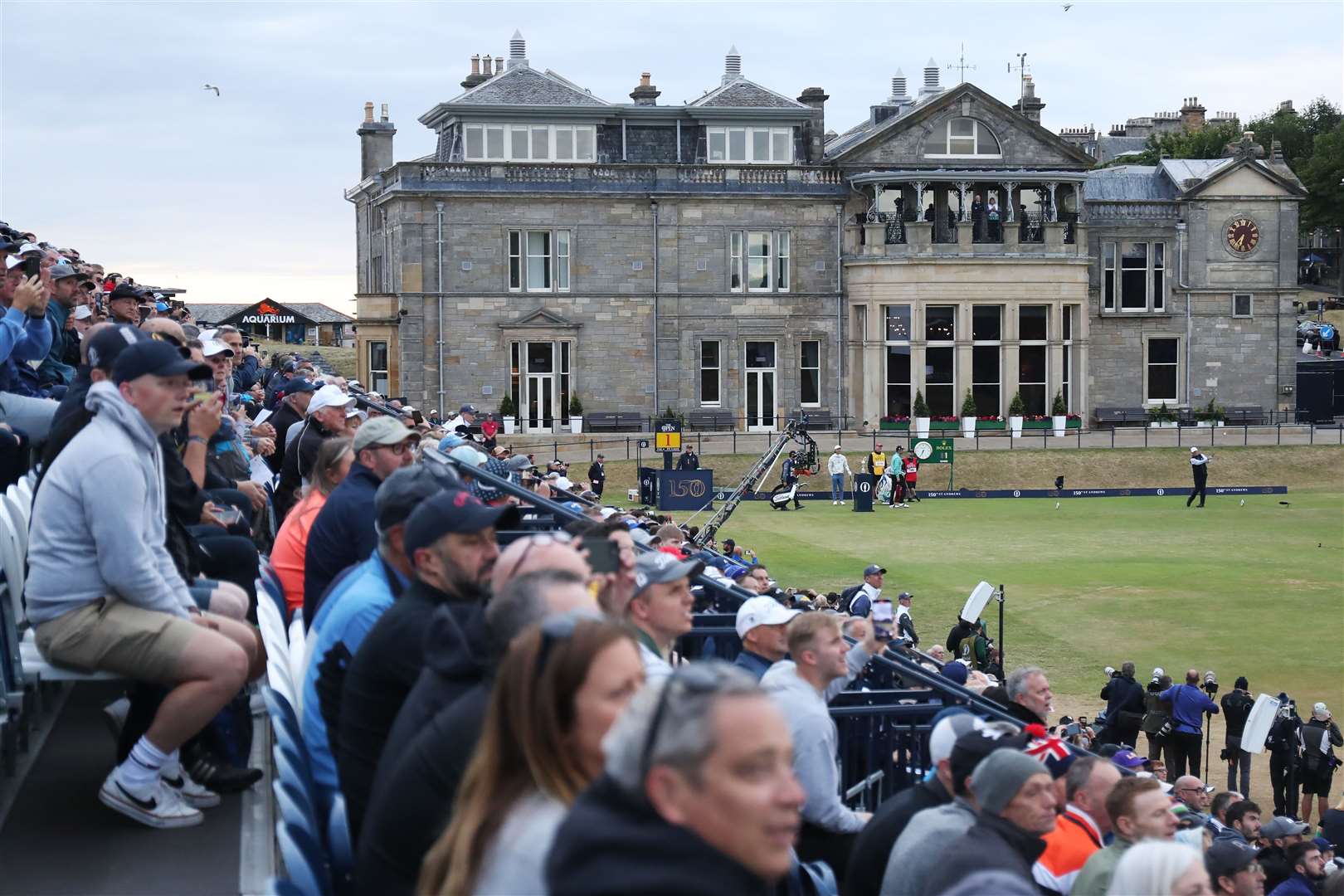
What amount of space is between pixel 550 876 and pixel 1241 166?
56.9 m

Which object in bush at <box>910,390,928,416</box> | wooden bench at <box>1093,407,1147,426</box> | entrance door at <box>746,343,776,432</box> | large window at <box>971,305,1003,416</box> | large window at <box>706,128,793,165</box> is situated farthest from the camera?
wooden bench at <box>1093,407,1147,426</box>

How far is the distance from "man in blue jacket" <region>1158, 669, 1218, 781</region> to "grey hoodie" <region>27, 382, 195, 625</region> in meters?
13.8

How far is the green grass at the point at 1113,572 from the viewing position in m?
23.2

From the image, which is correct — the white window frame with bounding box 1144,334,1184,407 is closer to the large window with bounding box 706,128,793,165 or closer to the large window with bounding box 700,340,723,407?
the large window with bounding box 706,128,793,165

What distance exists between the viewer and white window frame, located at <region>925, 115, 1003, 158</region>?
52.6m

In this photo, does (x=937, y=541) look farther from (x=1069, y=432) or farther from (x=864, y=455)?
(x=1069, y=432)

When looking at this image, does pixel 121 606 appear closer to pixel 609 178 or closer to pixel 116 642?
pixel 116 642

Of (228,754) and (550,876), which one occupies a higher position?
(550,876)

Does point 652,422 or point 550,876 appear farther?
point 652,422

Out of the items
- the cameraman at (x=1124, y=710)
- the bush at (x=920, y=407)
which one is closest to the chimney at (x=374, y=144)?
the bush at (x=920, y=407)

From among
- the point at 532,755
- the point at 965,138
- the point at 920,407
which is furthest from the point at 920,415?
the point at 532,755

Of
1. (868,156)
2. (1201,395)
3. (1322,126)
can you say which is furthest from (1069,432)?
(1322,126)

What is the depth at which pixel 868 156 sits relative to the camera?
52594 mm

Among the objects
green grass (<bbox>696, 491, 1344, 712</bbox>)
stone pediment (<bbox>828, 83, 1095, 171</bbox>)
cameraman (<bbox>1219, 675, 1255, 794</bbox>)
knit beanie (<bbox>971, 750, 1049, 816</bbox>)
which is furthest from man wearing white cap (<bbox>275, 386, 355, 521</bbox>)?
stone pediment (<bbox>828, 83, 1095, 171</bbox>)
